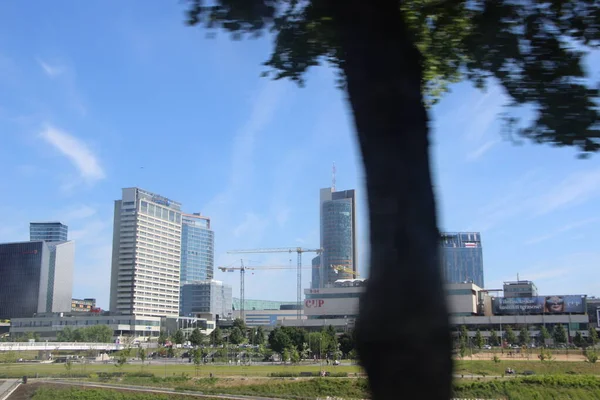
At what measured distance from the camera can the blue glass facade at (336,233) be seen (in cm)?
18900

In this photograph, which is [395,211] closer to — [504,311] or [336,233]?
[504,311]

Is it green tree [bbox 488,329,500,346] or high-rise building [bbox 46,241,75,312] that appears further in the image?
high-rise building [bbox 46,241,75,312]

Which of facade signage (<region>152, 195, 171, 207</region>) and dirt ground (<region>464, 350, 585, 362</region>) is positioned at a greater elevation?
facade signage (<region>152, 195, 171, 207</region>)

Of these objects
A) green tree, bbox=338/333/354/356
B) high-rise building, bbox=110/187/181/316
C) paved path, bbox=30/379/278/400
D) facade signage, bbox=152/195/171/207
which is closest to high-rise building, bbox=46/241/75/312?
high-rise building, bbox=110/187/181/316

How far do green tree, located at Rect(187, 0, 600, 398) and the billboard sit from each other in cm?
8604

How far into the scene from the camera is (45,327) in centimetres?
10562

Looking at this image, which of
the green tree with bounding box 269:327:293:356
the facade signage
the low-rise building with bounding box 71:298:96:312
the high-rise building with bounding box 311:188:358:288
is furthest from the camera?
the high-rise building with bounding box 311:188:358:288

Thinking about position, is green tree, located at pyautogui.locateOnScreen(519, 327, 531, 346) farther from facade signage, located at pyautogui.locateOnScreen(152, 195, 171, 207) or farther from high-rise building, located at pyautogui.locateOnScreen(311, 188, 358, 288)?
high-rise building, located at pyautogui.locateOnScreen(311, 188, 358, 288)

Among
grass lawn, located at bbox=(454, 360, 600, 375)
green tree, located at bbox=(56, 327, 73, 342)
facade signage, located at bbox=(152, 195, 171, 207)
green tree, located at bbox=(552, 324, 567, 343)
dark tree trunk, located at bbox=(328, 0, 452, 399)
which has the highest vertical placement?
facade signage, located at bbox=(152, 195, 171, 207)

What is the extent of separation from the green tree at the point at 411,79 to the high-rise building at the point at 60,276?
147 meters

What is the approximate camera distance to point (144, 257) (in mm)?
146625

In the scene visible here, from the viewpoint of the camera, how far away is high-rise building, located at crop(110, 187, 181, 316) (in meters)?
141

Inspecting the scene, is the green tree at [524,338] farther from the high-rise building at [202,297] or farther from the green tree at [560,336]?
the high-rise building at [202,297]

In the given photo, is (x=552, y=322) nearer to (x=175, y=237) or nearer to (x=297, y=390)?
(x=297, y=390)
